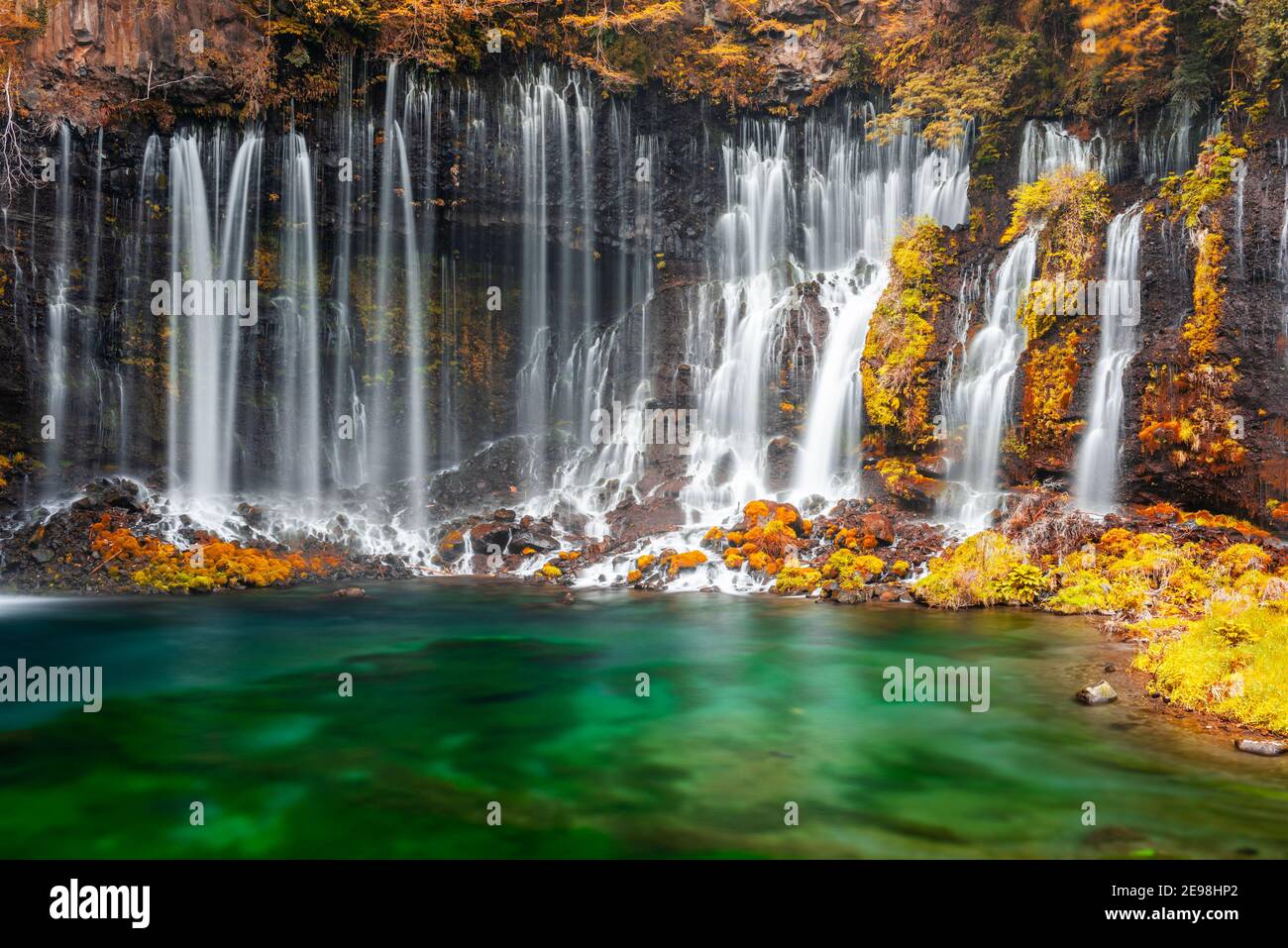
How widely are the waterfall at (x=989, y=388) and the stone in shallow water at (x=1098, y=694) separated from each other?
34.5 feet

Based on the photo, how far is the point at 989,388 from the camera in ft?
67.4

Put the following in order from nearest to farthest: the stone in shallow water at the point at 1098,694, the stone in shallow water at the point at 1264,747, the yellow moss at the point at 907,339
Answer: the stone in shallow water at the point at 1264,747, the stone in shallow water at the point at 1098,694, the yellow moss at the point at 907,339

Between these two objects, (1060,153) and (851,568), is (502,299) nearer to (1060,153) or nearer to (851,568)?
(851,568)

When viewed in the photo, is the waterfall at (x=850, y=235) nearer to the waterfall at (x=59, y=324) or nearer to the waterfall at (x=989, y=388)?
the waterfall at (x=989, y=388)

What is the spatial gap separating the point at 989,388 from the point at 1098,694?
12721 mm

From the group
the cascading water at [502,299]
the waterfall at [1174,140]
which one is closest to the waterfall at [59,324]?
the cascading water at [502,299]

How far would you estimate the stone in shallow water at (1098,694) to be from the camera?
904 cm

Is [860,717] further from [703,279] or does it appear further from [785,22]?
[785,22]

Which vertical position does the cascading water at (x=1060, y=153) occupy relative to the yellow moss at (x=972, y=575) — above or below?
above

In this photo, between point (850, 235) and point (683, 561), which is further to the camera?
point (850, 235)

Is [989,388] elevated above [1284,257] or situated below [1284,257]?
below

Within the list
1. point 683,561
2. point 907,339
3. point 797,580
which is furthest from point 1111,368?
point 683,561

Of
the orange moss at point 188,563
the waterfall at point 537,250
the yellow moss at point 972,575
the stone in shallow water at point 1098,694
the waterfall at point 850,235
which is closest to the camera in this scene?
the stone in shallow water at point 1098,694
